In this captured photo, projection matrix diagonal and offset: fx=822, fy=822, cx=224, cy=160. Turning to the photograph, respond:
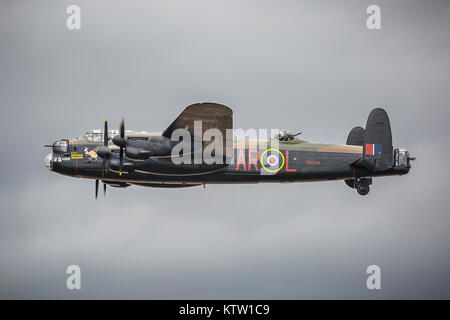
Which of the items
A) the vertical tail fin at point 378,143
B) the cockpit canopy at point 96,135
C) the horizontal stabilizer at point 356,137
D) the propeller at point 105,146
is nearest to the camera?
the propeller at point 105,146

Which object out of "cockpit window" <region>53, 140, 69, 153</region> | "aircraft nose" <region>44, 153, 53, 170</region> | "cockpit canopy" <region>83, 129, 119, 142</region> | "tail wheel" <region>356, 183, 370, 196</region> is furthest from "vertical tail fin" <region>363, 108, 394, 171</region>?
Answer: "aircraft nose" <region>44, 153, 53, 170</region>

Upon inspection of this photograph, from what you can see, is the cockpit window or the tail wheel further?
the tail wheel

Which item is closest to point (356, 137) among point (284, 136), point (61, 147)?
point (284, 136)

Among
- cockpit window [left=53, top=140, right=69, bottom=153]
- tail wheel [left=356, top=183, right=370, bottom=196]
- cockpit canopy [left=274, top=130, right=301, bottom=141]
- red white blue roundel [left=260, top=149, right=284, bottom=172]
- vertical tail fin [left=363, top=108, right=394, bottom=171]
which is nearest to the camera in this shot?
cockpit window [left=53, top=140, right=69, bottom=153]

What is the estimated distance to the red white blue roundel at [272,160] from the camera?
117 ft

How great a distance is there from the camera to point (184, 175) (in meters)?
35.1

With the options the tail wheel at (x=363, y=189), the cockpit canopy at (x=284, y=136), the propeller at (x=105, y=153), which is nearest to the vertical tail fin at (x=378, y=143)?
the tail wheel at (x=363, y=189)

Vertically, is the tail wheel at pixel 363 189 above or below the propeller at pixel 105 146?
below

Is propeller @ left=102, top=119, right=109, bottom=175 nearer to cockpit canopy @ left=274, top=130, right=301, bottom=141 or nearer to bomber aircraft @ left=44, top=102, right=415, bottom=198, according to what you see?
bomber aircraft @ left=44, top=102, right=415, bottom=198

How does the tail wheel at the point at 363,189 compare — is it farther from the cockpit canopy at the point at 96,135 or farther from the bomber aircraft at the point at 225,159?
the cockpit canopy at the point at 96,135

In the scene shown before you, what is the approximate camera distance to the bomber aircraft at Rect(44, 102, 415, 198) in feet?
112

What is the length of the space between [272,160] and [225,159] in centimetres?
224
